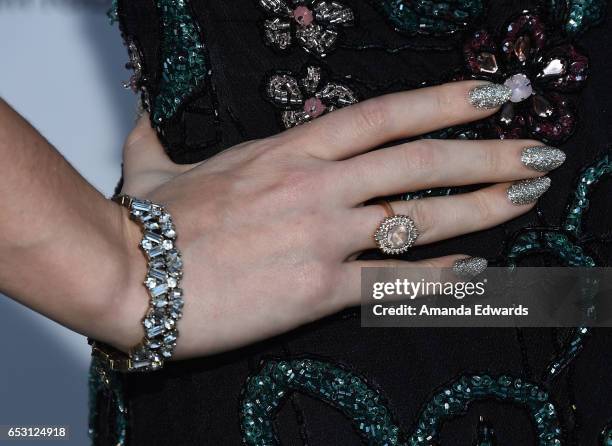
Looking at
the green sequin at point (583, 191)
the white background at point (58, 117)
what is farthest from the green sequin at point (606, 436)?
the white background at point (58, 117)

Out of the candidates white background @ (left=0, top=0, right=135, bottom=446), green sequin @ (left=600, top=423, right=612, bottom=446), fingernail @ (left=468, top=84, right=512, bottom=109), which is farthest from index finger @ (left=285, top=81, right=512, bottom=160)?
Answer: white background @ (left=0, top=0, right=135, bottom=446)

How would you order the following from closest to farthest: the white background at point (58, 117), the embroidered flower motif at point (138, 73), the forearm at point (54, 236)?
the forearm at point (54, 236) < the embroidered flower motif at point (138, 73) < the white background at point (58, 117)

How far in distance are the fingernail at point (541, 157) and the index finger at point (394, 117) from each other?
0.05 m

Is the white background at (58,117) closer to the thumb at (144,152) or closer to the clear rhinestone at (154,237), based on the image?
the thumb at (144,152)

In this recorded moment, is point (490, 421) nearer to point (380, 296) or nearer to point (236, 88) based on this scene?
point (380, 296)

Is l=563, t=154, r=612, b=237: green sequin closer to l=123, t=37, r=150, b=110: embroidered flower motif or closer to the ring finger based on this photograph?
the ring finger

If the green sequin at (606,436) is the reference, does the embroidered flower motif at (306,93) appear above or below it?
above

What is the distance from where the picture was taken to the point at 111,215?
725 millimetres

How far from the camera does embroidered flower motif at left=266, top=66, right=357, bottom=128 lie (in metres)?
0.82

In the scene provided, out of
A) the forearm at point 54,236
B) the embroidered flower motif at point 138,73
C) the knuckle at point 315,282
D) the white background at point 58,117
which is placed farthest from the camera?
the white background at point 58,117

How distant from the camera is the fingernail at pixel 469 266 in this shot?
0.81 meters

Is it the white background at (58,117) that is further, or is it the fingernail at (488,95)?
the white background at (58,117)

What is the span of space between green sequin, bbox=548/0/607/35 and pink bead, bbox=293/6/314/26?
0.23m

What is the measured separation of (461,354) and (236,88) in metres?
0.34
